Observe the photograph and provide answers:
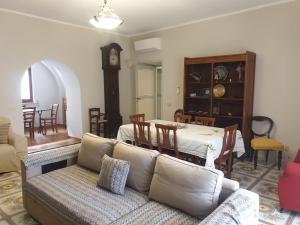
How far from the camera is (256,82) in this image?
4395mm

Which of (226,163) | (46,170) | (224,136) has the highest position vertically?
(224,136)

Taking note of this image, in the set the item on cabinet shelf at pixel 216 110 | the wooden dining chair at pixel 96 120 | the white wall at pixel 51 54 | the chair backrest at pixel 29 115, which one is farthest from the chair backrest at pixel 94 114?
the item on cabinet shelf at pixel 216 110

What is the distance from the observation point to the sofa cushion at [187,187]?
1749mm

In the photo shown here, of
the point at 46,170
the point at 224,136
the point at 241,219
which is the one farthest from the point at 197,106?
the point at 241,219

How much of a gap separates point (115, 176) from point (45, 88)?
660 centimetres

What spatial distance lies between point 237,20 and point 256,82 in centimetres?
123

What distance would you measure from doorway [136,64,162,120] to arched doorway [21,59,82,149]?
1682 mm

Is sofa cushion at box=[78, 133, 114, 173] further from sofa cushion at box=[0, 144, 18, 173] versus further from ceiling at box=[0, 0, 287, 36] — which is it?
ceiling at box=[0, 0, 287, 36]

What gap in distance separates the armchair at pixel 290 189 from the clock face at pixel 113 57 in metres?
4.51

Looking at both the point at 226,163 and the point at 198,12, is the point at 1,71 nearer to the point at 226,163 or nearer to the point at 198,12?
the point at 198,12

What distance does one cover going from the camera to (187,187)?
1823mm

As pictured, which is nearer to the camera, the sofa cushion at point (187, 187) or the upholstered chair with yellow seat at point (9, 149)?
the sofa cushion at point (187, 187)

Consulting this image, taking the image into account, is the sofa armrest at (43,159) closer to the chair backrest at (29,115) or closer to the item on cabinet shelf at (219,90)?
the item on cabinet shelf at (219,90)

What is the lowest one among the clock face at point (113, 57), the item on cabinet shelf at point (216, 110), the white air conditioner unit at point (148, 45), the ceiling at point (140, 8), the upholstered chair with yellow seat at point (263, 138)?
the upholstered chair with yellow seat at point (263, 138)
